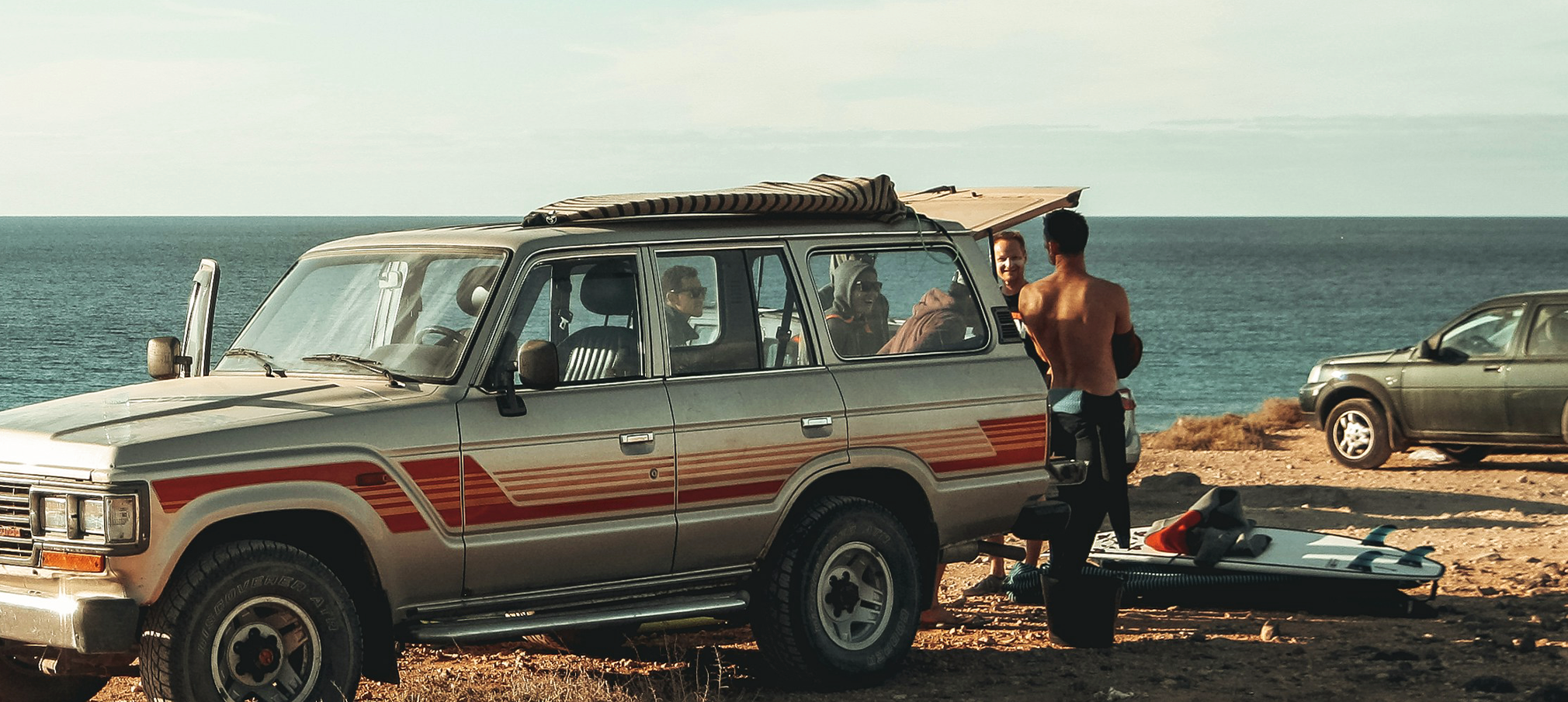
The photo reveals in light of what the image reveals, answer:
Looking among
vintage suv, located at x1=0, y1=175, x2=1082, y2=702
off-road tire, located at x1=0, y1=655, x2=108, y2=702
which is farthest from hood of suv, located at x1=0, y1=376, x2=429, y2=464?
off-road tire, located at x1=0, y1=655, x2=108, y2=702

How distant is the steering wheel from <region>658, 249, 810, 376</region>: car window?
87 centimetres

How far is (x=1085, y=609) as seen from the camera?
8609 mm

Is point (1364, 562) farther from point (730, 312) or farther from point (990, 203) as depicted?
point (990, 203)

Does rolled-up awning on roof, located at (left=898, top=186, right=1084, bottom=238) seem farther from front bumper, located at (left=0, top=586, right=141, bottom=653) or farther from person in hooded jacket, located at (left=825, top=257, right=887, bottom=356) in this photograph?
front bumper, located at (left=0, top=586, right=141, bottom=653)

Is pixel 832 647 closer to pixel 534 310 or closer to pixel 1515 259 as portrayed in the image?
pixel 534 310

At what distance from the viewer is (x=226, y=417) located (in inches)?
249

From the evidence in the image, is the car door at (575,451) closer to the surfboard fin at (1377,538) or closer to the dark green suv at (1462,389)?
the surfboard fin at (1377,538)

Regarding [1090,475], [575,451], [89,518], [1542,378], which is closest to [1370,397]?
[1542,378]

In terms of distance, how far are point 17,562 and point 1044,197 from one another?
908 centimetres

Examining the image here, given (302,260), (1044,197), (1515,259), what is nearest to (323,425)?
(302,260)

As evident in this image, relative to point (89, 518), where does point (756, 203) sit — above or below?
above

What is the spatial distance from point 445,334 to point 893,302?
2218 millimetres

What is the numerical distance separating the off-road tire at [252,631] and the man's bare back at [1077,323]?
3920 mm

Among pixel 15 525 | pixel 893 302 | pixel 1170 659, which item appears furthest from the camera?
pixel 1170 659
